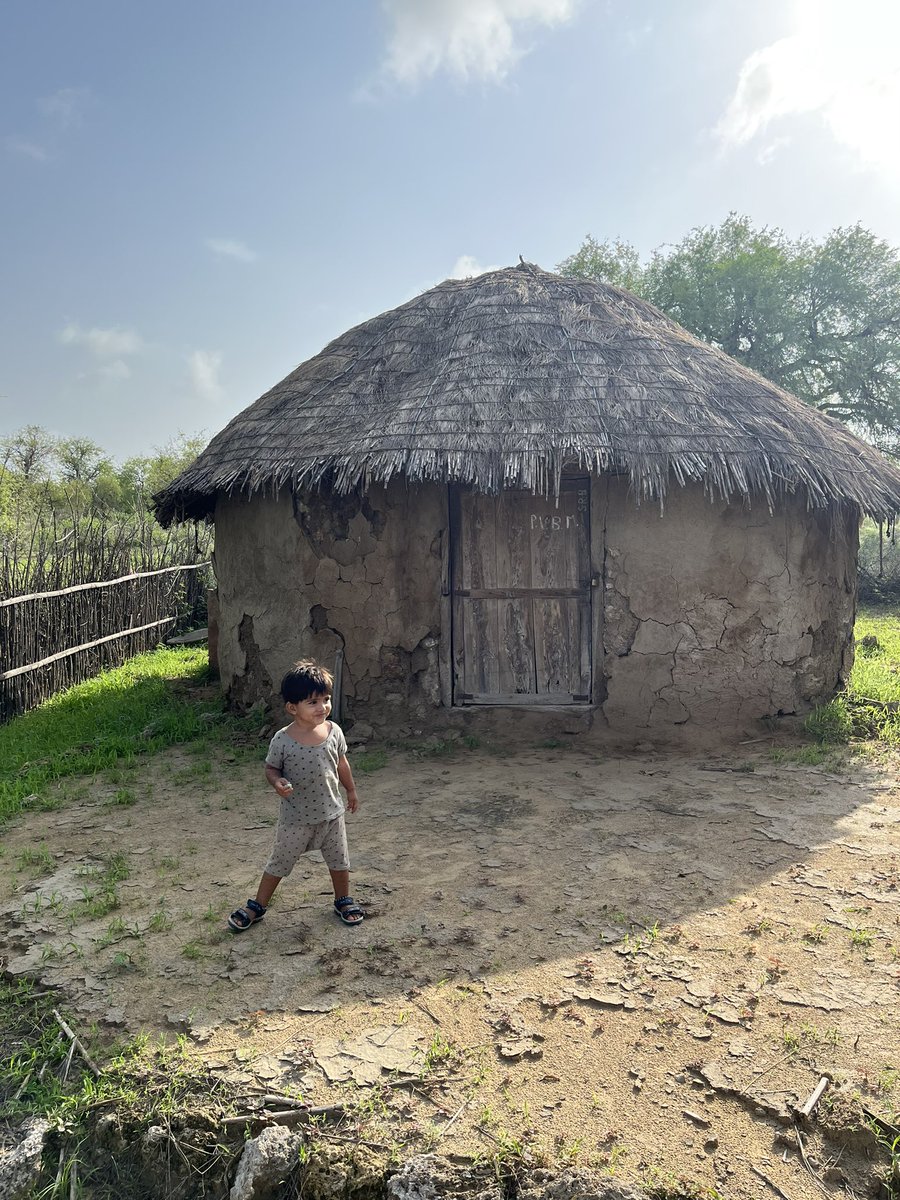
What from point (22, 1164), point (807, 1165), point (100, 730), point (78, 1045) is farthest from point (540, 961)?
point (100, 730)

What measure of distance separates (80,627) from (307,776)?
5.97 m

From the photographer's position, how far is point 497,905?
3422mm

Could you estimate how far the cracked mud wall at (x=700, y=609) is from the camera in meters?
5.64

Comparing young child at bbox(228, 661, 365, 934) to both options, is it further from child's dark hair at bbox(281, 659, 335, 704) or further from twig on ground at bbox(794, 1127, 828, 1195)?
twig on ground at bbox(794, 1127, 828, 1195)

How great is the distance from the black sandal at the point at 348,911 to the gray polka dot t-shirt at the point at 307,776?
0.39 meters

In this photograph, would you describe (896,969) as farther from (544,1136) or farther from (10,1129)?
(10,1129)

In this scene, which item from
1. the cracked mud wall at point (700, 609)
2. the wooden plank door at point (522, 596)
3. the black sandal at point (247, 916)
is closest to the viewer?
the black sandal at point (247, 916)

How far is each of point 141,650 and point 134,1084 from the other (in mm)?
8002

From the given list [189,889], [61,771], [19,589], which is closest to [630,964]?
[189,889]

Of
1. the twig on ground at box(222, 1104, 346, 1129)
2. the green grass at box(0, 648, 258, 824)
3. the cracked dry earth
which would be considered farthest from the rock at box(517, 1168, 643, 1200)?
the green grass at box(0, 648, 258, 824)

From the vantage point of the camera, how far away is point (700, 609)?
18.6ft

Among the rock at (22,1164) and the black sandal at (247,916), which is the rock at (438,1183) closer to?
the rock at (22,1164)

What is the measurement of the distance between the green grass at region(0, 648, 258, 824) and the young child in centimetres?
205

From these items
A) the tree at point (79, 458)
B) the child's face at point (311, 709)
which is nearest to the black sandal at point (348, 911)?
the child's face at point (311, 709)
